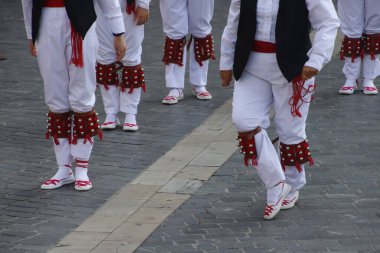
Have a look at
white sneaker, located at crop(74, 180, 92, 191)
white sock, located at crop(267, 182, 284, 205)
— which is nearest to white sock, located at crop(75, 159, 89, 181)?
white sneaker, located at crop(74, 180, 92, 191)

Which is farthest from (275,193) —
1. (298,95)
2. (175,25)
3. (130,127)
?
(175,25)

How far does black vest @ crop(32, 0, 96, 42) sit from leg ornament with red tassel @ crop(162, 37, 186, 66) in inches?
121

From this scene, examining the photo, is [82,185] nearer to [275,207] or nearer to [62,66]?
[62,66]

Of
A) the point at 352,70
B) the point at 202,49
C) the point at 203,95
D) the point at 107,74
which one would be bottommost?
the point at 203,95

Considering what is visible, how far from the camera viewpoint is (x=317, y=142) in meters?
9.04

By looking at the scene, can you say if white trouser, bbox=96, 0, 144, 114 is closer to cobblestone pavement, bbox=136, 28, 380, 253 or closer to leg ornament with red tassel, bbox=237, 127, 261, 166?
cobblestone pavement, bbox=136, 28, 380, 253

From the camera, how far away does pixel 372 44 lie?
10883 mm

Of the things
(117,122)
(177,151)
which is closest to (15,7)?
(117,122)

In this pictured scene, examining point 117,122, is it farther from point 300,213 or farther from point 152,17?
point 152,17

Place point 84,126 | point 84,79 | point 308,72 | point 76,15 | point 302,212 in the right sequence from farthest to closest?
point 84,126, point 84,79, point 76,15, point 302,212, point 308,72

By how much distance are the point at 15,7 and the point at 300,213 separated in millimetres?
10455

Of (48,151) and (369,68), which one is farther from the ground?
(369,68)

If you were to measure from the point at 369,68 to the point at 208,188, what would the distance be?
3750 mm

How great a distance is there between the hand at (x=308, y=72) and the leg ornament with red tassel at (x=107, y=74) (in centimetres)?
302
